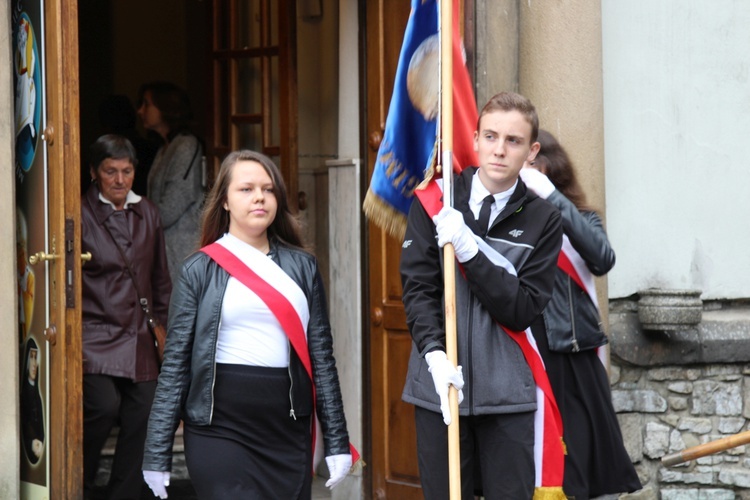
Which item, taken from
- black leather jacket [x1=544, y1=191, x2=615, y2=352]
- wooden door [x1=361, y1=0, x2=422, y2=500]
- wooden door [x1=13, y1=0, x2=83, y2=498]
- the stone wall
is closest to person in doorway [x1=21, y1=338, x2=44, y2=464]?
wooden door [x1=13, y1=0, x2=83, y2=498]

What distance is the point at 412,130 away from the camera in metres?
4.95

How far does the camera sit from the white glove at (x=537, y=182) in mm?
4840

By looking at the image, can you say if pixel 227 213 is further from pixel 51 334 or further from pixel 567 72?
pixel 567 72

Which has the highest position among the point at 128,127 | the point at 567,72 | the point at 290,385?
the point at 567,72

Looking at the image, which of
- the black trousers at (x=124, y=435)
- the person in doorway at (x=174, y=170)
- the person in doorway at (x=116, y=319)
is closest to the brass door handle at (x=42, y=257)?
the person in doorway at (x=116, y=319)

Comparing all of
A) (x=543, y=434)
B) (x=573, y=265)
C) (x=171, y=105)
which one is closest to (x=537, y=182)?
(x=573, y=265)

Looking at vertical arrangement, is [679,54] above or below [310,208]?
above

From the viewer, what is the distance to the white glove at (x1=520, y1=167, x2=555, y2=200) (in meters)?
4.84

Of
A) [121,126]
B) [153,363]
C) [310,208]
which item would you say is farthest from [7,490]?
[121,126]

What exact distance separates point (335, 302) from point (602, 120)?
169cm

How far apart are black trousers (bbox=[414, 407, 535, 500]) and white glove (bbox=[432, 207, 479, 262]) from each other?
1.67 ft

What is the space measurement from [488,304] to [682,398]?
3299 millimetres

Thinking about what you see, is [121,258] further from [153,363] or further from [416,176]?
[416,176]

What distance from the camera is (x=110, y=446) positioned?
766 centimetres
